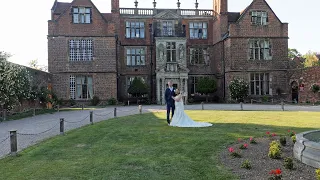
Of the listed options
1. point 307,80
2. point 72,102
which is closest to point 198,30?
point 307,80

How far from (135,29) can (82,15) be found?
7.56 meters

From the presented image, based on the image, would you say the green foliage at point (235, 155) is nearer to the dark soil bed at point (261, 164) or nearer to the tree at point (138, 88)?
the dark soil bed at point (261, 164)

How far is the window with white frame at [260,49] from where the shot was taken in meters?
34.8

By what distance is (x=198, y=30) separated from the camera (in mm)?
39438

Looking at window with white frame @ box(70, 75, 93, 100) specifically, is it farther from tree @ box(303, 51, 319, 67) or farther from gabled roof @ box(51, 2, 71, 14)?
tree @ box(303, 51, 319, 67)

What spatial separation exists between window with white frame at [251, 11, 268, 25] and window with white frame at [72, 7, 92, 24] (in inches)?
672

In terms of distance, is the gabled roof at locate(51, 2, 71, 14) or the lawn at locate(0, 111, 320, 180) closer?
the lawn at locate(0, 111, 320, 180)

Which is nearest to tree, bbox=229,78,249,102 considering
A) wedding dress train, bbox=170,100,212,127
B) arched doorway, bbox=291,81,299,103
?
arched doorway, bbox=291,81,299,103

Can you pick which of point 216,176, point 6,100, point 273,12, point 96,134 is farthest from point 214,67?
point 216,176

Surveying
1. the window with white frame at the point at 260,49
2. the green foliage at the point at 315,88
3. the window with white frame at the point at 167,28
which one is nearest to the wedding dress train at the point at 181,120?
the green foliage at the point at 315,88

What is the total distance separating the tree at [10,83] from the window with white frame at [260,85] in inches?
920

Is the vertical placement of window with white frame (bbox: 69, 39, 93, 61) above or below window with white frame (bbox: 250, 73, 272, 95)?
above

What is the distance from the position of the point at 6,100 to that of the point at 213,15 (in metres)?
27.3

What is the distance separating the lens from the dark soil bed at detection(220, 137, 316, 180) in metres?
6.28
